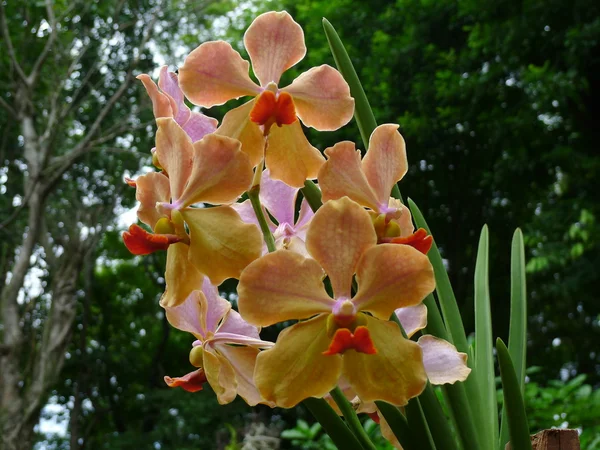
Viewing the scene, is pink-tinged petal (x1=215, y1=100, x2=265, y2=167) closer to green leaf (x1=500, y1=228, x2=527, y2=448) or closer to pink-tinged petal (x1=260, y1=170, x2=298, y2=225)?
pink-tinged petal (x1=260, y1=170, x2=298, y2=225)

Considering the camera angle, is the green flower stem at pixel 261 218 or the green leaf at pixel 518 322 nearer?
the green flower stem at pixel 261 218

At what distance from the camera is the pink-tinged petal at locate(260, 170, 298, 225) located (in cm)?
53

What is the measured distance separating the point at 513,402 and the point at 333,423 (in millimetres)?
113

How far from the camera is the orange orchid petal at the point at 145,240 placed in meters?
0.40

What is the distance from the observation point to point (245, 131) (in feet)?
1.48

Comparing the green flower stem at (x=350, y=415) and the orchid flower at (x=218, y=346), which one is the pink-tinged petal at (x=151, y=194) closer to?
the orchid flower at (x=218, y=346)

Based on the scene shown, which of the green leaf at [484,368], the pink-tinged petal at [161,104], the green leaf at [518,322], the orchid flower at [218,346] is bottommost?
the green leaf at [484,368]

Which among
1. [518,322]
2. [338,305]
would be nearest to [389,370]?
[338,305]

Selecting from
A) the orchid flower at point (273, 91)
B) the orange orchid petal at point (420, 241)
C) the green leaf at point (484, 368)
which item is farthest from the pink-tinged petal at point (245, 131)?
the green leaf at point (484, 368)

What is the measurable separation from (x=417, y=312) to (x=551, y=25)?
4.99 meters

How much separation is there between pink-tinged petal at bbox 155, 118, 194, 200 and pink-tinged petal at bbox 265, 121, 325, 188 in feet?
0.17

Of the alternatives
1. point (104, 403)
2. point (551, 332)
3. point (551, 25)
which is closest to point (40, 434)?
point (104, 403)

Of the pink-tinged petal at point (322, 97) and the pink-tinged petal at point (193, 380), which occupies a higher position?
the pink-tinged petal at point (322, 97)

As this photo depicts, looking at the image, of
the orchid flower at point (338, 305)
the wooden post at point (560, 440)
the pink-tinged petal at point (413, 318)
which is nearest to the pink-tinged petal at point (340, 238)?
the orchid flower at point (338, 305)
